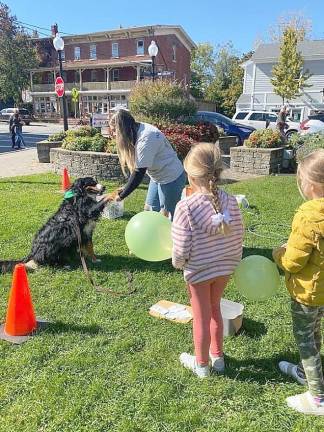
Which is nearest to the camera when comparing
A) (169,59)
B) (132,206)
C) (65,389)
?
(65,389)

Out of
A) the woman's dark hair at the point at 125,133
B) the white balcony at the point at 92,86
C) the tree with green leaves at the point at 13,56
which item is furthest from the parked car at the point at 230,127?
the tree with green leaves at the point at 13,56

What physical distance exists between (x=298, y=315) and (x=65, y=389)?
5.41 feet

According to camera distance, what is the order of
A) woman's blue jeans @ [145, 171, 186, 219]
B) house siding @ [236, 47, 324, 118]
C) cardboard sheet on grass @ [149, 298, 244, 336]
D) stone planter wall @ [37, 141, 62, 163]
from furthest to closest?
house siding @ [236, 47, 324, 118] → stone planter wall @ [37, 141, 62, 163] → woman's blue jeans @ [145, 171, 186, 219] → cardboard sheet on grass @ [149, 298, 244, 336]

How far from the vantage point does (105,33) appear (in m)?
48.0

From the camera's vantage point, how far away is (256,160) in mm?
11531

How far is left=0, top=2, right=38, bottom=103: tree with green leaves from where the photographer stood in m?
50.3

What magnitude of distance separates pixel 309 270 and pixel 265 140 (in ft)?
33.1

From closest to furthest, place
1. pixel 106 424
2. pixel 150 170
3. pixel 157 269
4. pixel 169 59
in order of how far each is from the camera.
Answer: pixel 106 424 < pixel 150 170 < pixel 157 269 < pixel 169 59

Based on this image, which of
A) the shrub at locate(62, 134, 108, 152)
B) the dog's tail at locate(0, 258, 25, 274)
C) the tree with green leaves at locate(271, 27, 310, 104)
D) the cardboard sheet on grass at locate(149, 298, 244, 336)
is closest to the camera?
the cardboard sheet on grass at locate(149, 298, 244, 336)

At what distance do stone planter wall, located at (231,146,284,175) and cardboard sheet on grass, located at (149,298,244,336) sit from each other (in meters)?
8.42

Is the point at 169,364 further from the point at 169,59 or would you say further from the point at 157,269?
the point at 169,59

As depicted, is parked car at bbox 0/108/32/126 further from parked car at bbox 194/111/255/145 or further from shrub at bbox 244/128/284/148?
shrub at bbox 244/128/284/148

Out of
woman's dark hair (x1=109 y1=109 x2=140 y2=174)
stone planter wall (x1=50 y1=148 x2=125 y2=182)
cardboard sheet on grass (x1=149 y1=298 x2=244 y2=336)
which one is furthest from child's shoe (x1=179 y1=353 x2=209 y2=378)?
stone planter wall (x1=50 y1=148 x2=125 y2=182)

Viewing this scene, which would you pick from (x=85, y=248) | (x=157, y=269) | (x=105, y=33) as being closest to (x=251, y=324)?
(x=157, y=269)
